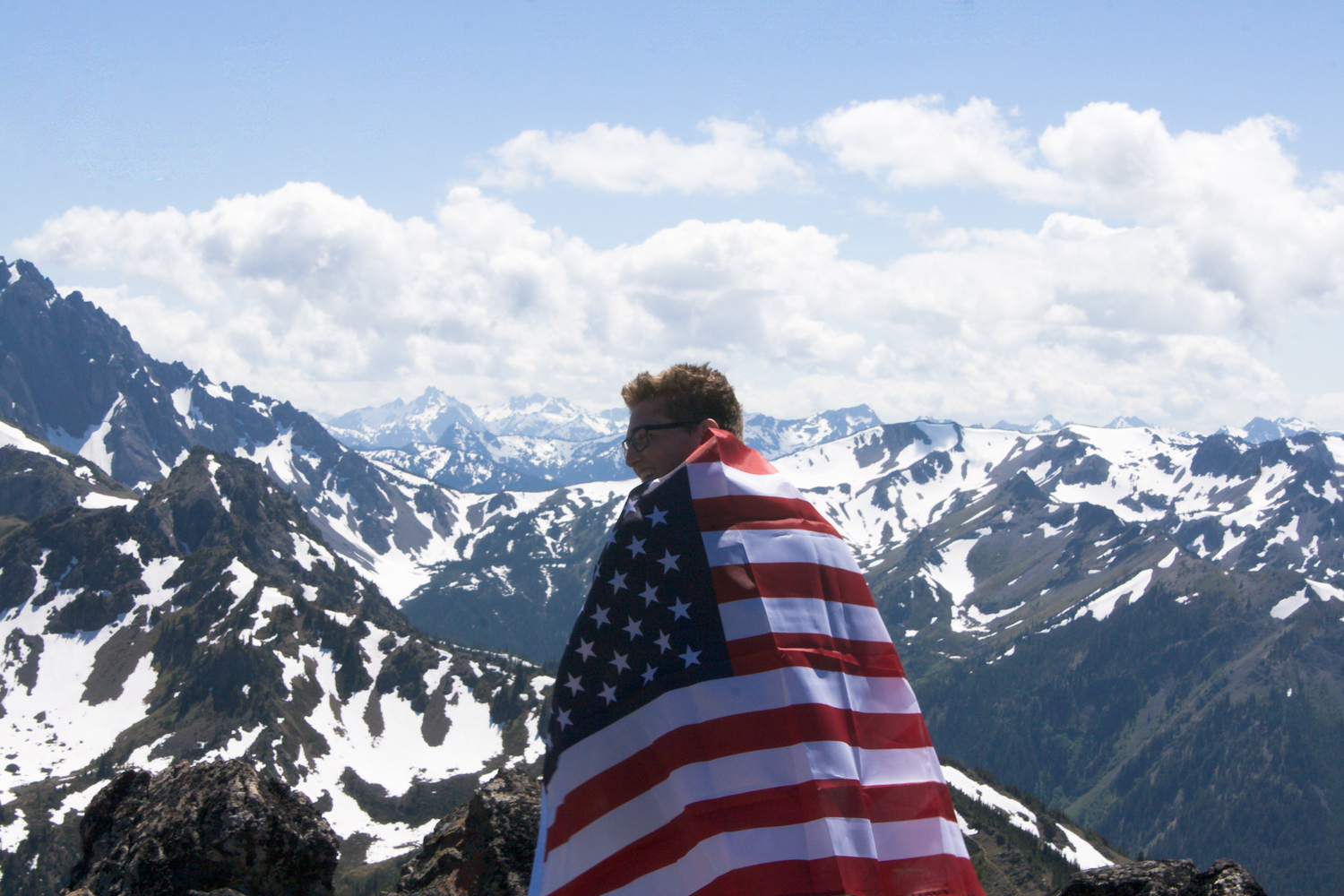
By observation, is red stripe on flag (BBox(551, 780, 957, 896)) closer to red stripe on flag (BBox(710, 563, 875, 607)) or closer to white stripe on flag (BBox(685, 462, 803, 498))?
red stripe on flag (BBox(710, 563, 875, 607))

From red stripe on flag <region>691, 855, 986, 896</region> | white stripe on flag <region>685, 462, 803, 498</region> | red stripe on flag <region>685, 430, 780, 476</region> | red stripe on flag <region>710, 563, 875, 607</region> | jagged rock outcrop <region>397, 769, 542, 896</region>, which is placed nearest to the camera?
red stripe on flag <region>691, 855, 986, 896</region>

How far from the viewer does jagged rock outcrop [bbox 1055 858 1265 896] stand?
868 cm

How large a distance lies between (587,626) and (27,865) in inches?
8994

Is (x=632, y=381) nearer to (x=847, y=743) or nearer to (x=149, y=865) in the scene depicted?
(x=847, y=743)

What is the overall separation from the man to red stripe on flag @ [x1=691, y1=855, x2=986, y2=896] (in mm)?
14

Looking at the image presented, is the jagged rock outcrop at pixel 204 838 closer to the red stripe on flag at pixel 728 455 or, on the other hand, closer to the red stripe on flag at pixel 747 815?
the red stripe on flag at pixel 747 815

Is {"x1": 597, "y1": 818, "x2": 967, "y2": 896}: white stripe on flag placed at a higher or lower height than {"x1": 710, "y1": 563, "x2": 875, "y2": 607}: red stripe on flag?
lower

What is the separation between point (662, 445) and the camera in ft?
28.4

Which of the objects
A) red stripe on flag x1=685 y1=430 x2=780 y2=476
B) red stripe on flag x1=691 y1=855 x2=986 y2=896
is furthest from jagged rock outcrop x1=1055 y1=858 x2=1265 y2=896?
red stripe on flag x1=685 y1=430 x2=780 y2=476

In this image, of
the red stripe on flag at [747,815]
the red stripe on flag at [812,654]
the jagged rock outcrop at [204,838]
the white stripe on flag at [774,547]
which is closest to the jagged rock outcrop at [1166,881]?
the red stripe on flag at [747,815]

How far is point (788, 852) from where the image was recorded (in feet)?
21.9

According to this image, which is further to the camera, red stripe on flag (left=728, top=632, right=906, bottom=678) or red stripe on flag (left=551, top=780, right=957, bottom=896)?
red stripe on flag (left=728, top=632, right=906, bottom=678)

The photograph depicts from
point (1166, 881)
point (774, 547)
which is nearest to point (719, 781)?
point (774, 547)

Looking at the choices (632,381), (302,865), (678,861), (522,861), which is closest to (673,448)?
(632,381)
